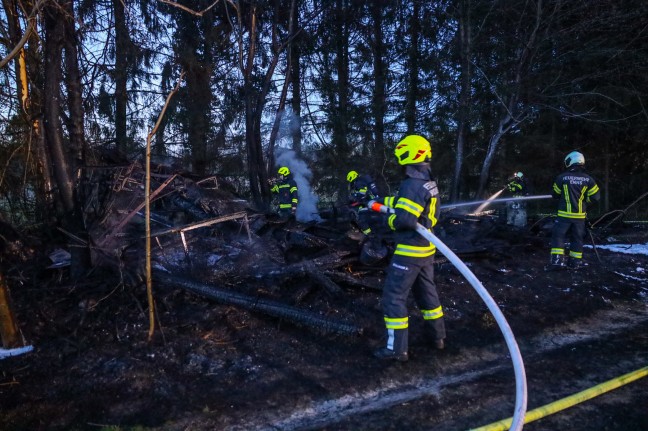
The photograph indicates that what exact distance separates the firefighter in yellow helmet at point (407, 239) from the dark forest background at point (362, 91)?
3812mm

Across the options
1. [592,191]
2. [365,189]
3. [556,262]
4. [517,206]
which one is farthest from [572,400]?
[517,206]

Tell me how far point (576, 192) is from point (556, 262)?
1294 millimetres

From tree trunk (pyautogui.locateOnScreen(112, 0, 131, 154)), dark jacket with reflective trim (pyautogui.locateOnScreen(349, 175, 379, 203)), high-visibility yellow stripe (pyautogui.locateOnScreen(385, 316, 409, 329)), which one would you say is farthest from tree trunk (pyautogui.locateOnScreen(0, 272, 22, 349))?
dark jacket with reflective trim (pyautogui.locateOnScreen(349, 175, 379, 203))

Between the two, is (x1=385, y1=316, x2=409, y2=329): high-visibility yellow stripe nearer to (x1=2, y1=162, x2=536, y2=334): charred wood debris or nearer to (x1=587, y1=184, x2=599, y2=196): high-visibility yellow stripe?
(x1=2, y1=162, x2=536, y2=334): charred wood debris

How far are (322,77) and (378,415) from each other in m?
16.2

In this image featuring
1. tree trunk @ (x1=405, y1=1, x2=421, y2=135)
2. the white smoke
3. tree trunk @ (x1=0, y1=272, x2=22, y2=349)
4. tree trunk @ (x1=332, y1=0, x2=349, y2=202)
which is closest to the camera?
→ tree trunk @ (x1=0, y1=272, x2=22, y2=349)

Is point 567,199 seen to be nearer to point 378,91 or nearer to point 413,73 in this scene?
point 378,91

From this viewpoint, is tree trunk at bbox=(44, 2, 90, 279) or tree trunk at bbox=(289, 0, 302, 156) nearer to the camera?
tree trunk at bbox=(44, 2, 90, 279)

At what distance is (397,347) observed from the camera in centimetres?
402

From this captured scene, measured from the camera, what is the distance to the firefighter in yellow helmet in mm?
4012

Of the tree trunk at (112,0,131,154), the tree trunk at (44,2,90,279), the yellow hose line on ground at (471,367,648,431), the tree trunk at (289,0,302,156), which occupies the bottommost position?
the yellow hose line on ground at (471,367,648,431)

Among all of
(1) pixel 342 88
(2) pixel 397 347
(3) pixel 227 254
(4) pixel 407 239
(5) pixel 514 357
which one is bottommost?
(2) pixel 397 347

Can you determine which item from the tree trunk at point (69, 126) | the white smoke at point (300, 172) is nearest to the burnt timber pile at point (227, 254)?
the tree trunk at point (69, 126)

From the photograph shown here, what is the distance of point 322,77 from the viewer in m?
17.7
